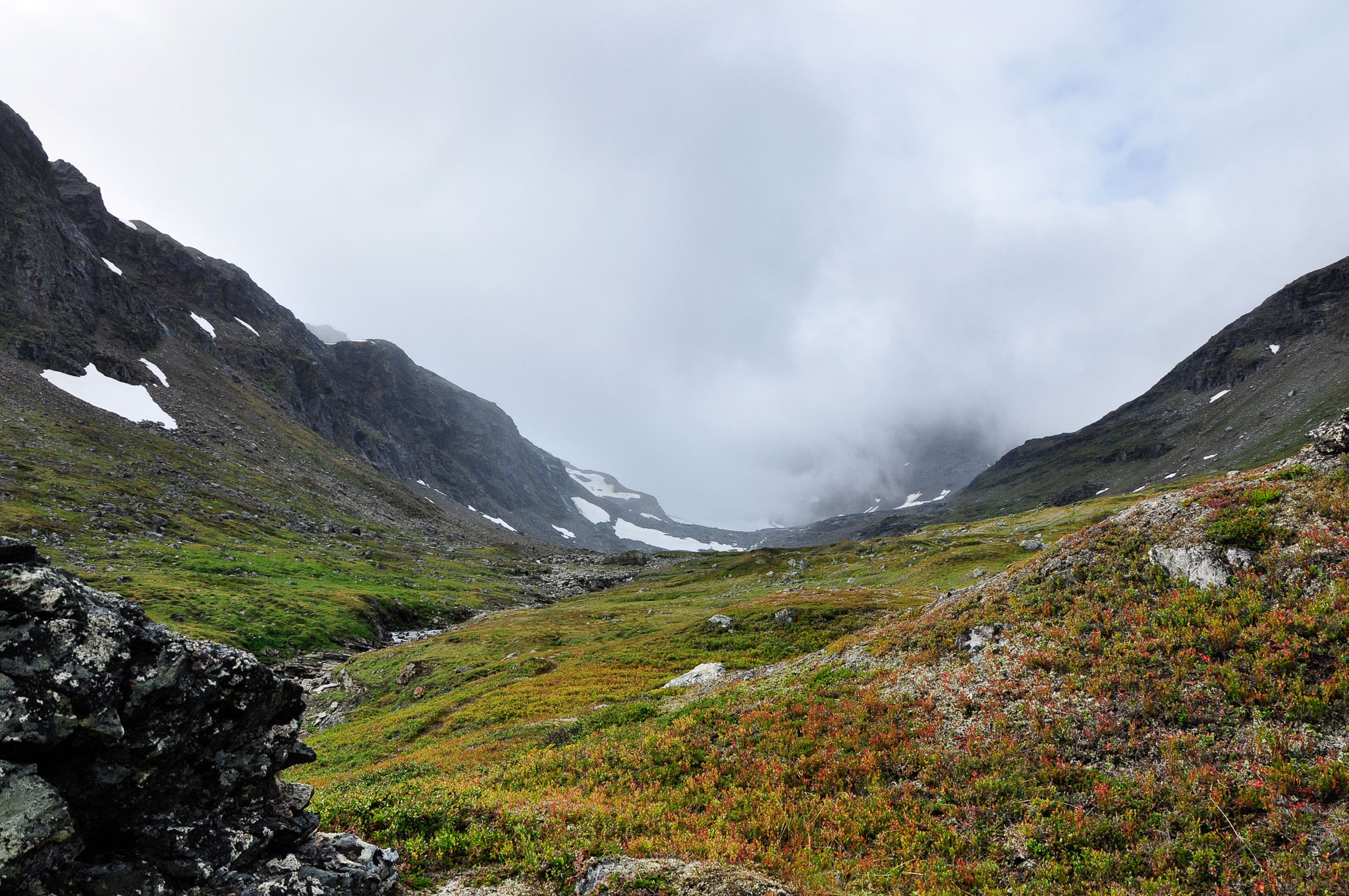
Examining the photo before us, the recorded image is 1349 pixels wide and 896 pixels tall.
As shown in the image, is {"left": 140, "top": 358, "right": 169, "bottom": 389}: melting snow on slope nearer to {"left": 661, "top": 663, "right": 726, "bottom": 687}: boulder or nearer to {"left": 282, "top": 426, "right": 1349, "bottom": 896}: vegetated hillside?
{"left": 282, "top": 426, "right": 1349, "bottom": 896}: vegetated hillside

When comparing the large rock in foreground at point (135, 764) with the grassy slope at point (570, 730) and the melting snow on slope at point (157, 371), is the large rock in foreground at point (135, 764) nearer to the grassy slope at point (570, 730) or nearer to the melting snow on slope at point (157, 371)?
the grassy slope at point (570, 730)

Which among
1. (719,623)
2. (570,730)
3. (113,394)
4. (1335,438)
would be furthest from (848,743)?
(113,394)

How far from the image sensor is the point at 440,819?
487 inches

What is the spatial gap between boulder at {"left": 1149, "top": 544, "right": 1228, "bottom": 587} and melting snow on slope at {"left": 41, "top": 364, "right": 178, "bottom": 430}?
171 meters

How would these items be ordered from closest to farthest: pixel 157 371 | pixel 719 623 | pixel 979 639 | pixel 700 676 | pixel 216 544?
pixel 979 639 < pixel 700 676 < pixel 719 623 < pixel 216 544 < pixel 157 371

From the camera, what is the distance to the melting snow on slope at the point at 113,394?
116625mm

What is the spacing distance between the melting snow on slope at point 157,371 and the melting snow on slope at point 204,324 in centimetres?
4699

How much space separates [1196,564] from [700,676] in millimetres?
22244

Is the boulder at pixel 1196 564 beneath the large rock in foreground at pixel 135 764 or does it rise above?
beneath

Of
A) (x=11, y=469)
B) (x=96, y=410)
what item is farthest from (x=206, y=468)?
(x=11, y=469)

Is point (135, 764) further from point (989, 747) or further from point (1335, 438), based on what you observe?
point (1335, 438)

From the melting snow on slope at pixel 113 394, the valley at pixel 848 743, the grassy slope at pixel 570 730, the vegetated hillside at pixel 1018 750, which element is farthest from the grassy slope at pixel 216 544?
the vegetated hillside at pixel 1018 750

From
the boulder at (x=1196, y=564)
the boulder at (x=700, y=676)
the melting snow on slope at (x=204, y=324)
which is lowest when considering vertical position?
the boulder at (x=700, y=676)

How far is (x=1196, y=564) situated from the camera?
16.5 meters
